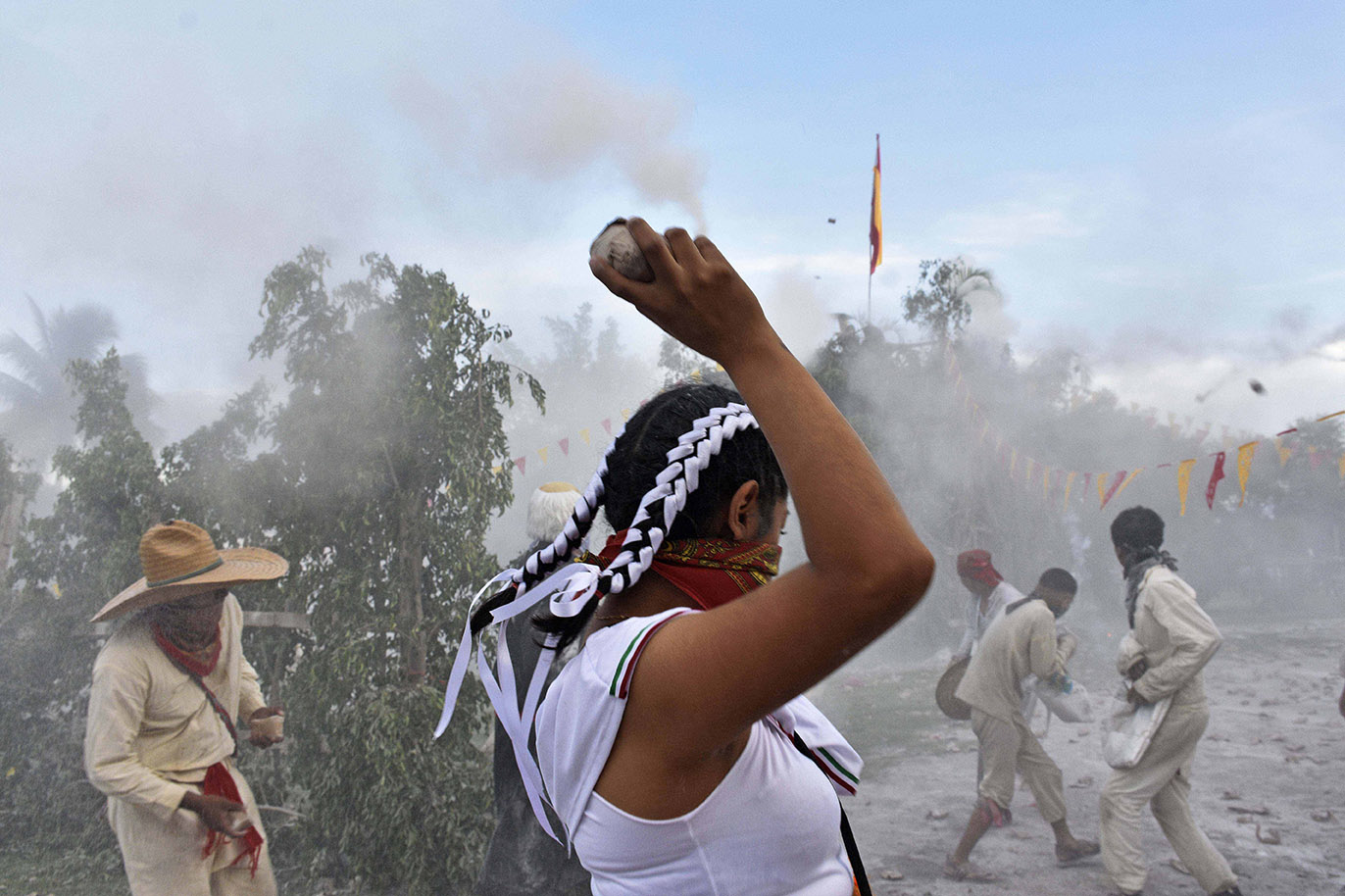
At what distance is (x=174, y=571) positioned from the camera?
359 cm

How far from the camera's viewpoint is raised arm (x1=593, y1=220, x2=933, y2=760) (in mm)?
872

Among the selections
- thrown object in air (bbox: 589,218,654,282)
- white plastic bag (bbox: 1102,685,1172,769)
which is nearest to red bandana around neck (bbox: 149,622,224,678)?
thrown object in air (bbox: 589,218,654,282)

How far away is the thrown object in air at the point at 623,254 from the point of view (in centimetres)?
95

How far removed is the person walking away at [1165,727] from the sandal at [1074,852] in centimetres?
59

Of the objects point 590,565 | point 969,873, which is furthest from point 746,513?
point 969,873

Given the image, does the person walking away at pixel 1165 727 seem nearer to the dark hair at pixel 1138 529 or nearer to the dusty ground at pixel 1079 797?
the dark hair at pixel 1138 529

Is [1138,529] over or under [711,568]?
under

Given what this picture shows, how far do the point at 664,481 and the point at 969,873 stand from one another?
16.8 ft

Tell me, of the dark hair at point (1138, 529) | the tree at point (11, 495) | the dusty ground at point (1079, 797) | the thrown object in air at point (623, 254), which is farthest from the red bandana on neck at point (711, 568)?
the tree at point (11, 495)

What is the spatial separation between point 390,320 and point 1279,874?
598 centimetres

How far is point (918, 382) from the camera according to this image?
40.0 feet

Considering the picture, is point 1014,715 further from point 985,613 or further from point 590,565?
point 590,565

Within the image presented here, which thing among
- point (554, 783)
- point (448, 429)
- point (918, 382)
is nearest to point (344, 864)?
point (448, 429)

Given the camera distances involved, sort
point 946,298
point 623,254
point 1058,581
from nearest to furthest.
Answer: point 623,254
point 1058,581
point 946,298
